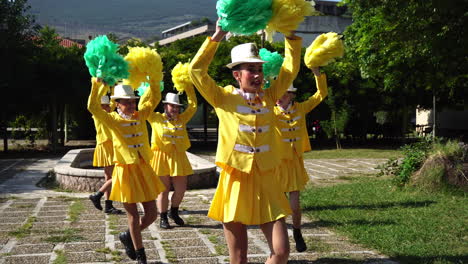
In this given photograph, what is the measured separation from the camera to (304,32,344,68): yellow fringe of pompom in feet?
17.4

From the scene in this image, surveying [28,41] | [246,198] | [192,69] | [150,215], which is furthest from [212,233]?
[28,41]

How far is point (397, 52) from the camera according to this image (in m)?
15.3

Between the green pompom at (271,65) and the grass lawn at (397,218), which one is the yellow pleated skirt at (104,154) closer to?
the grass lawn at (397,218)

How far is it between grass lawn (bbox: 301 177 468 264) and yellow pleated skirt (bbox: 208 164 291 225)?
89.7 inches

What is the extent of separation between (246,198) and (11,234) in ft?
14.3

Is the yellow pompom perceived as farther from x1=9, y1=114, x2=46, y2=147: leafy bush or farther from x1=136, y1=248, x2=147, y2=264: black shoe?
x1=9, y1=114, x2=46, y2=147: leafy bush

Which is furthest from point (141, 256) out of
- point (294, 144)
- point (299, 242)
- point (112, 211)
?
point (112, 211)

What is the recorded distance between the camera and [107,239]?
6.59m

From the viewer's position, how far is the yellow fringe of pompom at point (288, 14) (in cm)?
390

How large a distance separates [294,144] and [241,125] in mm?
2385

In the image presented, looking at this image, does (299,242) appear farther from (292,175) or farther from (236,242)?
(236,242)

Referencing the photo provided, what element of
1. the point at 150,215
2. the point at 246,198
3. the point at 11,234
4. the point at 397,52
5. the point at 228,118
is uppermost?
the point at 397,52

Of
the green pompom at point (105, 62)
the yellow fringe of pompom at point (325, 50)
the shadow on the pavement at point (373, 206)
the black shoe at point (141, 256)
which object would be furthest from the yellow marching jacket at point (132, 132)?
the shadow on the pavement at point (373, 206)

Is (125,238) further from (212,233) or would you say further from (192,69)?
(192,69)
